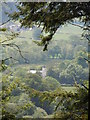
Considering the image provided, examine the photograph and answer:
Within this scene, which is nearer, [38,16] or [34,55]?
[38,16]

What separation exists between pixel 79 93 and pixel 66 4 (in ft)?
4.91

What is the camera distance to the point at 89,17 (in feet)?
12.2

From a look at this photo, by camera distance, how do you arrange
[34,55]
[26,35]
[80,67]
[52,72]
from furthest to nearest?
[26,35] → [34,55] → [52,72] → [80,67]

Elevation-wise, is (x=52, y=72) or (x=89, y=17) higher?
(x=89, y=17)

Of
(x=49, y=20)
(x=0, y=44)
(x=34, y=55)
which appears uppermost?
(x=49, y=20)

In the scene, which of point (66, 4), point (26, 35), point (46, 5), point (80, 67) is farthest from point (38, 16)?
point (26, 35)

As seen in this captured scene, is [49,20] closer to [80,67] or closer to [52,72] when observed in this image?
[80,67]

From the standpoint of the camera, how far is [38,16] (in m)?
3.61

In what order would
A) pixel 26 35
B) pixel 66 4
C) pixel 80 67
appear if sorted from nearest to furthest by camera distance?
pixel 66 4 → pixel 80 67 → pixel 26 35

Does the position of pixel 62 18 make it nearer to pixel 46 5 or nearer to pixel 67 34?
pixel 46 5

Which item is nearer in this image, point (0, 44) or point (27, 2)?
point (27, 2)

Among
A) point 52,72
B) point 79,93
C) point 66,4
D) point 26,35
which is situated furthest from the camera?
point 26,35

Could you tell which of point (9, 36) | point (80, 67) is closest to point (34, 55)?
point (80, 67)

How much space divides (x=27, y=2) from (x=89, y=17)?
3.18ft
